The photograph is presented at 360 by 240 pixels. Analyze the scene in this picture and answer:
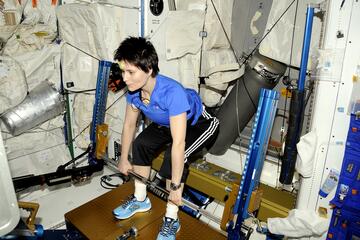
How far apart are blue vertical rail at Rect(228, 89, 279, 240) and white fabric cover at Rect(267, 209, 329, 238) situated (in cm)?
38

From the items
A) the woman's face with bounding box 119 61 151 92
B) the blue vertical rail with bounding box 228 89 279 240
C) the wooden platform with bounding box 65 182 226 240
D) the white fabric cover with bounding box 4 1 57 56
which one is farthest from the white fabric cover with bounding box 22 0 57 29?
the blue vertical rail with bounding box 228 89 279 240

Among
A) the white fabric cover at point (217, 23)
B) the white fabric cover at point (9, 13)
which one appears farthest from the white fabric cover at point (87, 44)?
the white fabric cover at point (217, 23)

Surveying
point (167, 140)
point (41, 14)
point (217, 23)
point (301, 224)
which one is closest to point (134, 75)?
point (167, 140)

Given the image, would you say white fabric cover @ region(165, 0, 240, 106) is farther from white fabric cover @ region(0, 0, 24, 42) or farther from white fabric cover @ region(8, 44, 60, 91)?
white fabric cover @ region(0, 0, 24, 42)

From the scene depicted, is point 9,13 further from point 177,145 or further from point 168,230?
point 168,230

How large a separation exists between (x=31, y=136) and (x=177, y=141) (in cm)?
194

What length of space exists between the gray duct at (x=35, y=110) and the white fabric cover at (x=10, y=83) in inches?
3.1

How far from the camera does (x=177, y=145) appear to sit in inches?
65.2

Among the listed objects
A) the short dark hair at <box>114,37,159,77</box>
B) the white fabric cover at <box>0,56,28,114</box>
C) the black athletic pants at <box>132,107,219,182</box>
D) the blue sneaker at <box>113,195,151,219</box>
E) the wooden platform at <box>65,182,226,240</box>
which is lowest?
the wooden platform at <box>65,182,226,240</box>

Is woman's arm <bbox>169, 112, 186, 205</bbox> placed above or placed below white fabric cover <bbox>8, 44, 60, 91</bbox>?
below

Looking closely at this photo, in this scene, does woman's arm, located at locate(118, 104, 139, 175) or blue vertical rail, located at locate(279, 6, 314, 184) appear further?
woman's arm, located at locate(118, 104, 139, 175)

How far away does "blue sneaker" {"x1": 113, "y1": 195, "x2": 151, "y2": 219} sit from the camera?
6.84 feet

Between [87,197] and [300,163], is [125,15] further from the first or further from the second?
[300,163]

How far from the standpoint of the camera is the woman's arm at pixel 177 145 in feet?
5.38
